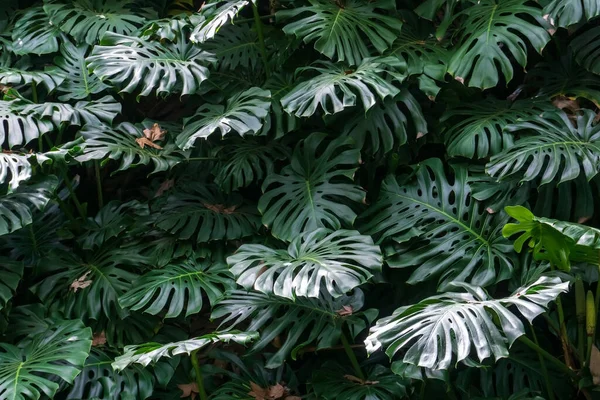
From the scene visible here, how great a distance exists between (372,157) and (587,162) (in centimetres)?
75

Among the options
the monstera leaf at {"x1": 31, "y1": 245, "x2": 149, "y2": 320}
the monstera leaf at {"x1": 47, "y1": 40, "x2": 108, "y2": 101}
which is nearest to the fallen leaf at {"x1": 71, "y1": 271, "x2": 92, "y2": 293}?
the monstera leaf at {"x1": 31, "y1": 245, "x2": 149, "y2": 320}

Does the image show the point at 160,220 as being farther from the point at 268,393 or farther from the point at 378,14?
the point at 378,14

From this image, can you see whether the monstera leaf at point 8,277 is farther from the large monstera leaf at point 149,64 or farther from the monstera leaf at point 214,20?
the monstera leaf at point 214,20

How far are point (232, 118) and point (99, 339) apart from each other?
86 centimetres

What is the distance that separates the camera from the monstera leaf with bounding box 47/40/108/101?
119 inches

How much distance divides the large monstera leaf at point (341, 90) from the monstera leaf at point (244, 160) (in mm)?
314

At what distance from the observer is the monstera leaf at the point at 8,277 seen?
7.86ft

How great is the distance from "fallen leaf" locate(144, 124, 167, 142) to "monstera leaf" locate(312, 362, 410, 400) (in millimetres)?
1015

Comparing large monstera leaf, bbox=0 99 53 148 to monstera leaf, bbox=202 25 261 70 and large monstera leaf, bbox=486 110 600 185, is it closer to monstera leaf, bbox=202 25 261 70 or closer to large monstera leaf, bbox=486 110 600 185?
monstera leaf, bbox=202 25 261 70

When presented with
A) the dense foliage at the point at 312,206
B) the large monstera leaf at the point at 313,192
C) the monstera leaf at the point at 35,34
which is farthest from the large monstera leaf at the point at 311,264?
the monstera leaf at the point at 35,34

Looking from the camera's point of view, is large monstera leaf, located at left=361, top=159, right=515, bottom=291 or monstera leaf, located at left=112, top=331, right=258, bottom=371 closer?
monstera leaf, located at left=112, top=331, right=258, bottom=371

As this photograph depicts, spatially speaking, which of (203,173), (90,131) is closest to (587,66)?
(203,173)

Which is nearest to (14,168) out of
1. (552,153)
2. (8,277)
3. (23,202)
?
(23,202)

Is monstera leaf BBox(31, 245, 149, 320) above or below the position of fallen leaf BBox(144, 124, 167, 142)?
below
